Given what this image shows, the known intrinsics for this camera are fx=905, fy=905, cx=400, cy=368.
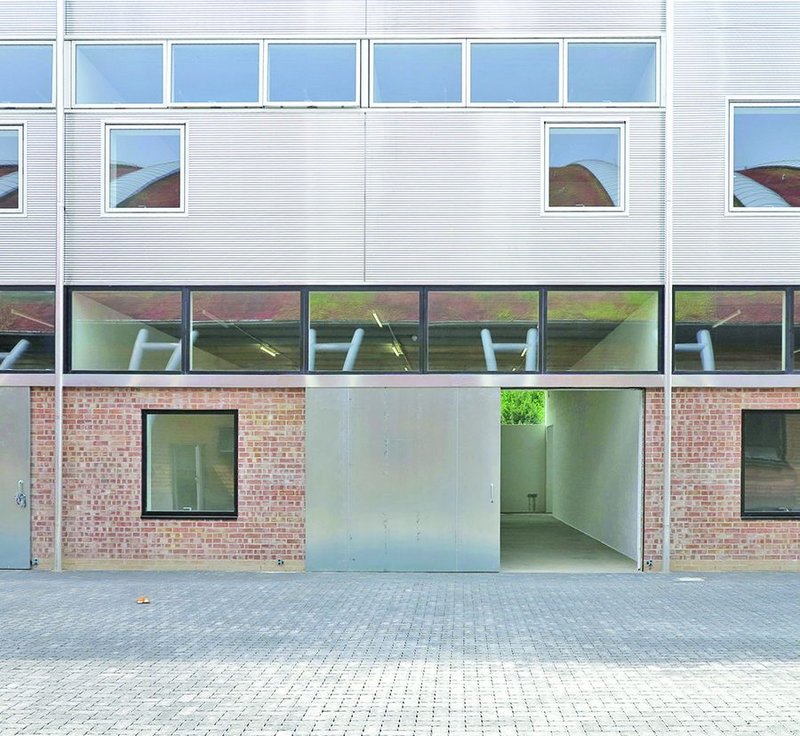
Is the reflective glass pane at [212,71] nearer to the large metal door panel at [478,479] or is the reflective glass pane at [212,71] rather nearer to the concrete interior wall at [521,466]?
the large metal door panel at [478,479]

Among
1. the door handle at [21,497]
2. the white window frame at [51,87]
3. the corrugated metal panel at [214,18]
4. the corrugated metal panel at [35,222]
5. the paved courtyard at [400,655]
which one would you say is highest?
the corrugated metal panel at [214,18]

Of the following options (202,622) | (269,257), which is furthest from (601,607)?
(269,257)

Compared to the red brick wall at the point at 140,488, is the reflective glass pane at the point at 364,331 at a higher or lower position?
higher

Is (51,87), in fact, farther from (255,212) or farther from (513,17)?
(513,17)

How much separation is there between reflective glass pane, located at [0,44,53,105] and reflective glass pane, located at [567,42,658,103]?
24.1ft

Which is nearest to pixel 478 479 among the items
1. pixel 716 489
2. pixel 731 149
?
pixel 716 489

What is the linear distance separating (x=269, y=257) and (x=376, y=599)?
4.92 metres

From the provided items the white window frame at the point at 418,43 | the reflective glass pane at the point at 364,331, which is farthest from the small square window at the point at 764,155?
the reflective glass pane at the point at 364,331

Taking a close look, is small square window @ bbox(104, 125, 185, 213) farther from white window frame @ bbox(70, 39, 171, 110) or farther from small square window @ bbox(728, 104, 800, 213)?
small square window @ bbox(728, 104, 800, 213)

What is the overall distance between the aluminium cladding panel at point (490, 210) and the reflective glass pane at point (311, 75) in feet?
2.25

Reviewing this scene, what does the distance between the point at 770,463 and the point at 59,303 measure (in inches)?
397

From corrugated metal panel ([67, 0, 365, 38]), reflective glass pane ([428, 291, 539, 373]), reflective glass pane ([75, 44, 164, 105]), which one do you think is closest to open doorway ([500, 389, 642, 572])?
reflective glass pane ([428, 291, 539, 373])

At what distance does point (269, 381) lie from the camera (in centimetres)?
1245

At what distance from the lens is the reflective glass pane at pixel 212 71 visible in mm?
12641
